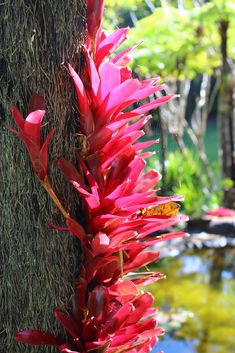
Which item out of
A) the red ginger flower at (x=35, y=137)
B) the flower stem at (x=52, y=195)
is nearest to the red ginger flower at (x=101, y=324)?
the flower stem at (x=52, y=195)

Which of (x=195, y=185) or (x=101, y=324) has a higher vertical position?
(x=101, y=324)

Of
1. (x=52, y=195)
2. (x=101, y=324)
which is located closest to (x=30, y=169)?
(x=52, y=195)

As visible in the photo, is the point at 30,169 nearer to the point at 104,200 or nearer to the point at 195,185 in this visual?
the point at 104,200

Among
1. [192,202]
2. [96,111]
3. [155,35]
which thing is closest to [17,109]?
[96,111]

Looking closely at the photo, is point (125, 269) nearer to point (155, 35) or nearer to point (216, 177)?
point (155, 35)

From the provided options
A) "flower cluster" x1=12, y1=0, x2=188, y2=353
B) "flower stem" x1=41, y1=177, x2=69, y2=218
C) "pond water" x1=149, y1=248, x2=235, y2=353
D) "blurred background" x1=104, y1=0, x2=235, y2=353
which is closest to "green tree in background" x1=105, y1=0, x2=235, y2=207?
"blurred background" x1=104, y1=0, x2=235, y2=353

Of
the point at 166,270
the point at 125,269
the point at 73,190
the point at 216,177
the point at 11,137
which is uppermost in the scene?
the point at 11,137

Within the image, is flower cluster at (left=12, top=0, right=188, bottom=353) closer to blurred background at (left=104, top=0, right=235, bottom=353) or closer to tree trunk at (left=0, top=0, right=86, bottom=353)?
tree trunk at (left=0, top=0, right=86, bottom=353)

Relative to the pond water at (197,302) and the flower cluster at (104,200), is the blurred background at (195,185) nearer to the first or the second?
the pond water at (197,302)
